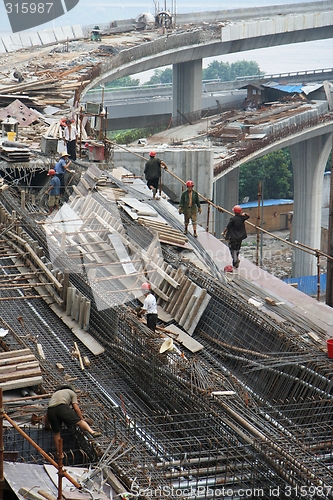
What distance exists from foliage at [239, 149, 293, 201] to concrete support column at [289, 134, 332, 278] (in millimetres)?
15959

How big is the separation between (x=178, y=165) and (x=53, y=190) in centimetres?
1056

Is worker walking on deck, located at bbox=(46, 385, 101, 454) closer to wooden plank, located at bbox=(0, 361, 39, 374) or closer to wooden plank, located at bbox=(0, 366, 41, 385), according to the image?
wooden plank, located at bbox=(0, 366, 41, 385)

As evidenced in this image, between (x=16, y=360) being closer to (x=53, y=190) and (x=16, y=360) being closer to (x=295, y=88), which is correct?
(x=53, y=190)

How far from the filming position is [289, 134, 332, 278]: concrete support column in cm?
5866

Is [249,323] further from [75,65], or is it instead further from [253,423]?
[75,65]

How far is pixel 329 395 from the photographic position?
12.7 meters

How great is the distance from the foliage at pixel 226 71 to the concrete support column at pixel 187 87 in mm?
89174

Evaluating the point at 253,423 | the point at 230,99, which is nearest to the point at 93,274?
the point at 253,423

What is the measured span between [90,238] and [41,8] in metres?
55.1

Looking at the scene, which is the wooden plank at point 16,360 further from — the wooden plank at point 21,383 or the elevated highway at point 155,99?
the elevated highway at point 155,99

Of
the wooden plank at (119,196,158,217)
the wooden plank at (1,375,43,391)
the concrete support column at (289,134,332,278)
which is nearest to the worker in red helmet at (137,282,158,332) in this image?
the wooden plank at (1,375,43,391)

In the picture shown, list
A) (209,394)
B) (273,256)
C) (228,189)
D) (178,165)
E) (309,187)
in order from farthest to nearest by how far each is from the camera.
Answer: (228,189)
(309,187)
(273,256)
(178,165)
(209,394)

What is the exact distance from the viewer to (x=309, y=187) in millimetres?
59969

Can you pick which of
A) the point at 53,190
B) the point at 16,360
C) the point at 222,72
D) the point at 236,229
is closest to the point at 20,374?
the point at 16,360
